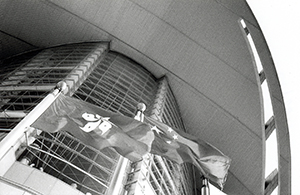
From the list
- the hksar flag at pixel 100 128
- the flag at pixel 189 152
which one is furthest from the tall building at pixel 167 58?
the hksar flag at pixel 100 128

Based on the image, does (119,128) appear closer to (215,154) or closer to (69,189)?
(215,154)

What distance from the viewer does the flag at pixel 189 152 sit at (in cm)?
614

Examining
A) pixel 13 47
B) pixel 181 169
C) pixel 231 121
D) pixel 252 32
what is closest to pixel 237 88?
pixel 231 121

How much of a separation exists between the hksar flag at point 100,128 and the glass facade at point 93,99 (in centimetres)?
405

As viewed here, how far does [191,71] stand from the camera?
17.5 m

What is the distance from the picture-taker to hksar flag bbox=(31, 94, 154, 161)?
541cm

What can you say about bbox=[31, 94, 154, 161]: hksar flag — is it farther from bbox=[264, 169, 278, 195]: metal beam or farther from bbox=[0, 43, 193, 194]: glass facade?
bbox=[0, 43, 193, 194]: glass facade

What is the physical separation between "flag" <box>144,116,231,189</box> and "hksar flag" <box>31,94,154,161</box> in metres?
0.71

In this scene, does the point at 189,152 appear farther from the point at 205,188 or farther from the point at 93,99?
the point at 93,99

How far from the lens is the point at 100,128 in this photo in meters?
5.51

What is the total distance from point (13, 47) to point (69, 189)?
12.6m

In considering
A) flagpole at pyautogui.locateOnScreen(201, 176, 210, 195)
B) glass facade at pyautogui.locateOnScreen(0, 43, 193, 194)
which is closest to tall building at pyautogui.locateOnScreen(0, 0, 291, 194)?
glass facade at pyautogui.locateOnScreen(0, 43, 193, 194)

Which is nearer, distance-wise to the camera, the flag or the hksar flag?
the hksar flag

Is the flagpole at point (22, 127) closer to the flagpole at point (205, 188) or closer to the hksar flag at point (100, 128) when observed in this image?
the hksar flag at point (100, 128)
